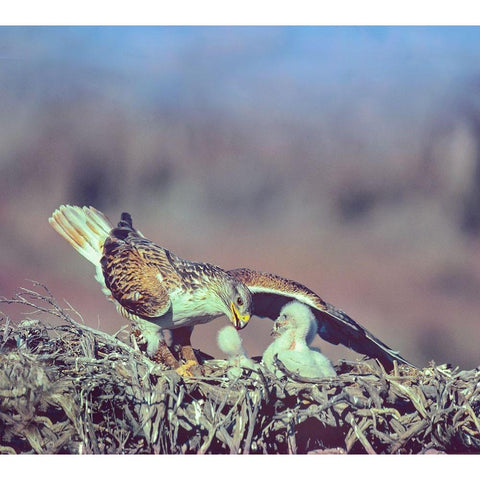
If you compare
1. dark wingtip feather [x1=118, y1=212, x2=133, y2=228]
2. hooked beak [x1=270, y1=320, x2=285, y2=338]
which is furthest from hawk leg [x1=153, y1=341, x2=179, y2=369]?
dark wingtip feather [x1=118, y1=212, x2=133, y2=228]

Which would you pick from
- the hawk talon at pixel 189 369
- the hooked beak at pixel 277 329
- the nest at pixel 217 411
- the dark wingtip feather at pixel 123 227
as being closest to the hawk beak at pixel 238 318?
the hooked beak at pixel 277 329

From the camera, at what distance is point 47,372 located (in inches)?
92.0

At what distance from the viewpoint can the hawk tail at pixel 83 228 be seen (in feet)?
10.0

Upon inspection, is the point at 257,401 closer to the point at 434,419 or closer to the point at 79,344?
the point at 434,419

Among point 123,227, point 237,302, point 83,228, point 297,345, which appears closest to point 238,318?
point 237,302

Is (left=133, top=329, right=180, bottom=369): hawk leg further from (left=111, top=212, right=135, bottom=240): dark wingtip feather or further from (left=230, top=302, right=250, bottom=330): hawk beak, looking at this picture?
(left=111, top=212, right=135, bottom=240): dark wingtip feather

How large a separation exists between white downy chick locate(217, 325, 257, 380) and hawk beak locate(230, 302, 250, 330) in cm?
2

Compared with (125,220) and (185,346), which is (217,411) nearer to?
(185,346)

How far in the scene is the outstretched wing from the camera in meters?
2.97

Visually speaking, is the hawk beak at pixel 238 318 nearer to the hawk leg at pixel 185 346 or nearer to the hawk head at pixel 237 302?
the hawk head at pixel 237 302

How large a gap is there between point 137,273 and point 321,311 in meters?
0.73

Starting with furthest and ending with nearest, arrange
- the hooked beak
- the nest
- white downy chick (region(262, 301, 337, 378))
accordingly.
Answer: the hooked beak < white downy chick (region(262, 301, 337, 378)) < the nest

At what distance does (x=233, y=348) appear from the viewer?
2.85 meters

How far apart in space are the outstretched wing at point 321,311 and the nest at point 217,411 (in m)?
0.45
